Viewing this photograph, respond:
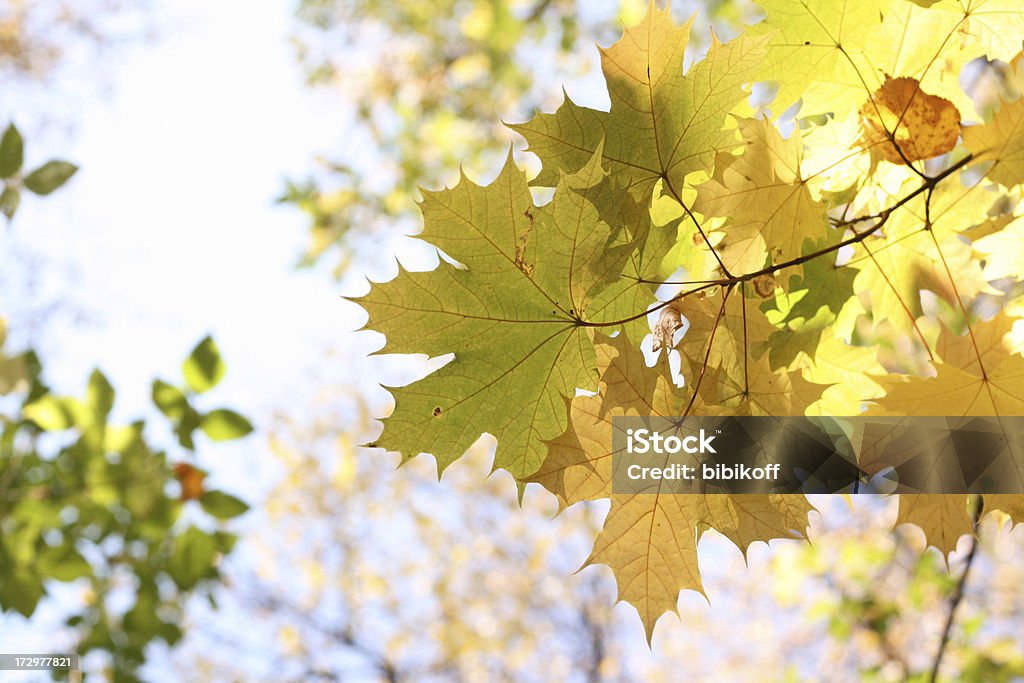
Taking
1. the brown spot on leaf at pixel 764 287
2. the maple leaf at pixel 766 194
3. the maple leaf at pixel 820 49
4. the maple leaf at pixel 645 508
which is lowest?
the maple leaf at pixel 645 508

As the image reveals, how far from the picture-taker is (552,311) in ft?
1.90

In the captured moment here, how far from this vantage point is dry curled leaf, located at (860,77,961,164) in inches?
22.6

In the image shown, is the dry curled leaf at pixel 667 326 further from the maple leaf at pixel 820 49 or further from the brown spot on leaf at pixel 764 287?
the maple leaf at pixel 820 49

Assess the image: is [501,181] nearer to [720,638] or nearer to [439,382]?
[439,382]

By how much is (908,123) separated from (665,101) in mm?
177

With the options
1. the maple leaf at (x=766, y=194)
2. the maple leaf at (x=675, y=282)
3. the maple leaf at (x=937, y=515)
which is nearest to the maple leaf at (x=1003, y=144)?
the maple leaf at (x=675, y=282)

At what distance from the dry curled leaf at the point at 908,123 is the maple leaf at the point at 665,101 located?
11 cm

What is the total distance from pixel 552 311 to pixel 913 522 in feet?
0.98

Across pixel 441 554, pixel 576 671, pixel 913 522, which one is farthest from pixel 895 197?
pixel 576 671

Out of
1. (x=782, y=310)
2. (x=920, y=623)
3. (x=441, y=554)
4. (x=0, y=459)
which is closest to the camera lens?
(x=782, y=310)

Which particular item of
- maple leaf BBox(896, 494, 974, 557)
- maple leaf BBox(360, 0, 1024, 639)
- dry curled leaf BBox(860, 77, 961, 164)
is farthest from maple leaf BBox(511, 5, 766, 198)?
maple leaf BBox(896, 494, 974, 557)

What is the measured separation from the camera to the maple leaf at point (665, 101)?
1.85 feet

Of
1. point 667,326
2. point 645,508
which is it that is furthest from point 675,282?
point 645,508

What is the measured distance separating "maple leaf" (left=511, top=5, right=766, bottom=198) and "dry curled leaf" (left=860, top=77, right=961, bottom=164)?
0.35 feet
